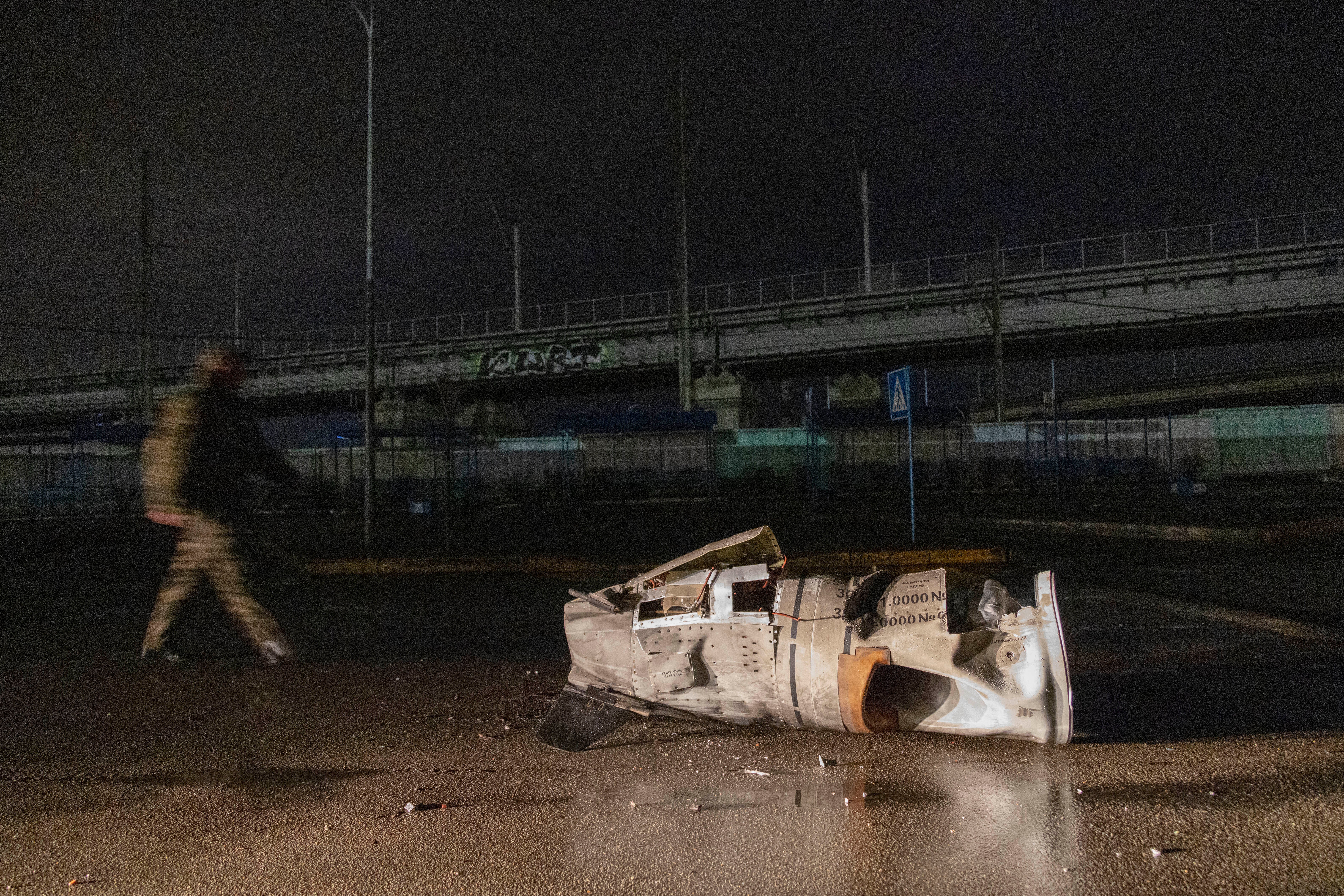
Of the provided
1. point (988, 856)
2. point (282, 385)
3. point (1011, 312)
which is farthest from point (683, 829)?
point (282, 385)

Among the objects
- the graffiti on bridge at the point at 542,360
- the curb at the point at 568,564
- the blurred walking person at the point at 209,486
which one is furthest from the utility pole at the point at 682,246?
the blurred walking person at the point at 209,486

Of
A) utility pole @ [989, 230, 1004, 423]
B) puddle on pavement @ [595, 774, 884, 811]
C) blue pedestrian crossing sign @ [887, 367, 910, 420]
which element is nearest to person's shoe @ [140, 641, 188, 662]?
puddle on pavement @ [595, 774, 884, 811]

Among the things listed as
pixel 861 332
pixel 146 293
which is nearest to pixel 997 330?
pixel 861 332

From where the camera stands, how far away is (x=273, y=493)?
81.0 ft

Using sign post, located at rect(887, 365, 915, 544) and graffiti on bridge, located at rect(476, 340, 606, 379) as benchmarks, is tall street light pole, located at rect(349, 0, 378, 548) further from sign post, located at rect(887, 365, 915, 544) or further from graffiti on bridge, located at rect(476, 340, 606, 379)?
graffiti on bridge, located at rect(476, 340, 606, 379)

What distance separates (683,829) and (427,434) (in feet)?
69.6

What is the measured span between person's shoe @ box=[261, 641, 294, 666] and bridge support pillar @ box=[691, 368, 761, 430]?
36.4 metres

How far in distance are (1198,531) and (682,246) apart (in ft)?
69.4

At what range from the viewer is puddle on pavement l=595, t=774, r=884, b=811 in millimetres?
3205

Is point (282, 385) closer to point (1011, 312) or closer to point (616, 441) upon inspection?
point (616, 441)

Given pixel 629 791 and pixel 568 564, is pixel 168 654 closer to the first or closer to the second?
pixel 629 791

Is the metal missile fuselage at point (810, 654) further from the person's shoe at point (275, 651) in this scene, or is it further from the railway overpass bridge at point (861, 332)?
the railway overpass bridge at point (861, 332)

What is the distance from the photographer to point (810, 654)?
3.64 metres

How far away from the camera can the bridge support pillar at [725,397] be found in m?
42.3
